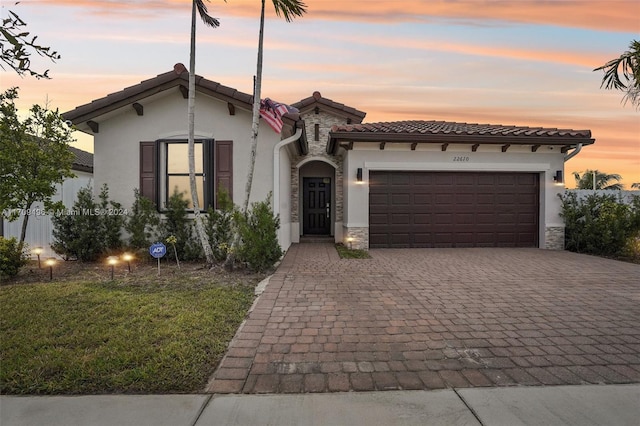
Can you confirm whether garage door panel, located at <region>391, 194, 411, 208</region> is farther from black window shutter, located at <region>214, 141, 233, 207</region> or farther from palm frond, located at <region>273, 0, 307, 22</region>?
palm frond, located at <region>273, 0, 307, 22</region>

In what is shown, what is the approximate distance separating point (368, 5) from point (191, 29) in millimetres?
3988

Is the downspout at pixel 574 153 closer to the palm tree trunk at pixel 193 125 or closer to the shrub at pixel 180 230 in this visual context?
Answer: the palm tree trunk at pixel 193 125

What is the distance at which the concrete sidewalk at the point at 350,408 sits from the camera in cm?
219

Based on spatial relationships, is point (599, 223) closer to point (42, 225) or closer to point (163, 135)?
point (163, 135)

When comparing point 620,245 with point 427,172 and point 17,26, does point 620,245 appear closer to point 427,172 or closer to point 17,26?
point 427,172

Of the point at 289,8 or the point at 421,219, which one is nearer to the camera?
the point at 289,8

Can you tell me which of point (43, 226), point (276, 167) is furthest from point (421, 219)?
point (43, 226)

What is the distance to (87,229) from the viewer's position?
7.60 m

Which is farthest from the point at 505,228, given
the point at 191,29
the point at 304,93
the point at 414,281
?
the point at 191,29

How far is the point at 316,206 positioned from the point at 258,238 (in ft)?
21.4

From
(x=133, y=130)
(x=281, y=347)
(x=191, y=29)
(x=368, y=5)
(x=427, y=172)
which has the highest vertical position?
(x=368, y=5)

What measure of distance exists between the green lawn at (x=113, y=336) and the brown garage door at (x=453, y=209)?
20.1 ft

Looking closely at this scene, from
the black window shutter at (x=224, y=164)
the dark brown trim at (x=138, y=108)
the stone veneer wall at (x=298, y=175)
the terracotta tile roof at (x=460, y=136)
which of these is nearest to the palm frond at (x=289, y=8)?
the black window shutter at (x=224, y=164)

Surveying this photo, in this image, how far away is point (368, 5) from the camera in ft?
25.1
